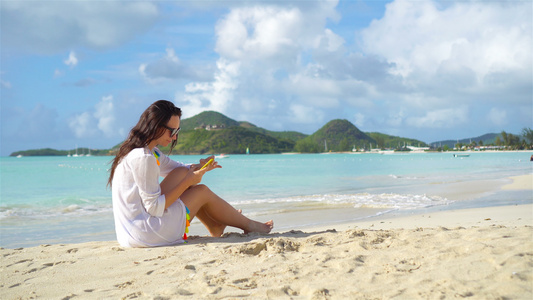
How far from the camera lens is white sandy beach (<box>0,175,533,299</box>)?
8.81ft

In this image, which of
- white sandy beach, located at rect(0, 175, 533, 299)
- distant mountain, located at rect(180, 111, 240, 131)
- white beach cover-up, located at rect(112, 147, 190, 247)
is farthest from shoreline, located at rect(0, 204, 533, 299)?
distant mountain, located at rect(180, 111, 240, 131)

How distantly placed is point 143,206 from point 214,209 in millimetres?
937

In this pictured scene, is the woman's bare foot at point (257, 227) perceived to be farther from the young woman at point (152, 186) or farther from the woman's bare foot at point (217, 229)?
the young woman at point (152, 186)

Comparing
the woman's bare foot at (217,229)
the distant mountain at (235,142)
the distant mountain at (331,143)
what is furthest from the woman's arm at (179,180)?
the distant mountain at (331,143)

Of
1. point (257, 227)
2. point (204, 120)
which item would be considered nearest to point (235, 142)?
point (204, 120)

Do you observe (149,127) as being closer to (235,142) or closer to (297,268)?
(297,268)

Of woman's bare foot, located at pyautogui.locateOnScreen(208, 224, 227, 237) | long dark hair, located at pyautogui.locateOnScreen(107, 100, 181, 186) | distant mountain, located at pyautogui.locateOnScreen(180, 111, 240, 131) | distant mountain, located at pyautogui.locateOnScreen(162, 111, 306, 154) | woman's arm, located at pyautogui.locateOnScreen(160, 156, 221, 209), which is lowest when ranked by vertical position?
woman's bare foot, located at pyautogui.locateOnScreen(208, 224, 227, 237)

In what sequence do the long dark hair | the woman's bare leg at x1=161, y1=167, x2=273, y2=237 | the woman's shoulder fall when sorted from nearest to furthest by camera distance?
1. the woman's shoulder
2. the long dark hair
3. the woman's bare leg at x1=161, y1=167, x2=273, y2=237

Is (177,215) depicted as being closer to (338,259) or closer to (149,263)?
(149,263)

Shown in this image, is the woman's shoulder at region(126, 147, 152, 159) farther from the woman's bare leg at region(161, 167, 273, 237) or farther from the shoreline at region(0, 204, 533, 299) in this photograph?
the shoreline at region(0, 204, 533, 299)

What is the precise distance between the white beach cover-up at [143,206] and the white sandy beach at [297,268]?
15cm

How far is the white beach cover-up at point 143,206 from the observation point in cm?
369

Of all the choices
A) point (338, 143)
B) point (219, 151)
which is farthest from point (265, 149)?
point (338, 143)

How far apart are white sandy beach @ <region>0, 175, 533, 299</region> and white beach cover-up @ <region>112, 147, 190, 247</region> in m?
0.15
